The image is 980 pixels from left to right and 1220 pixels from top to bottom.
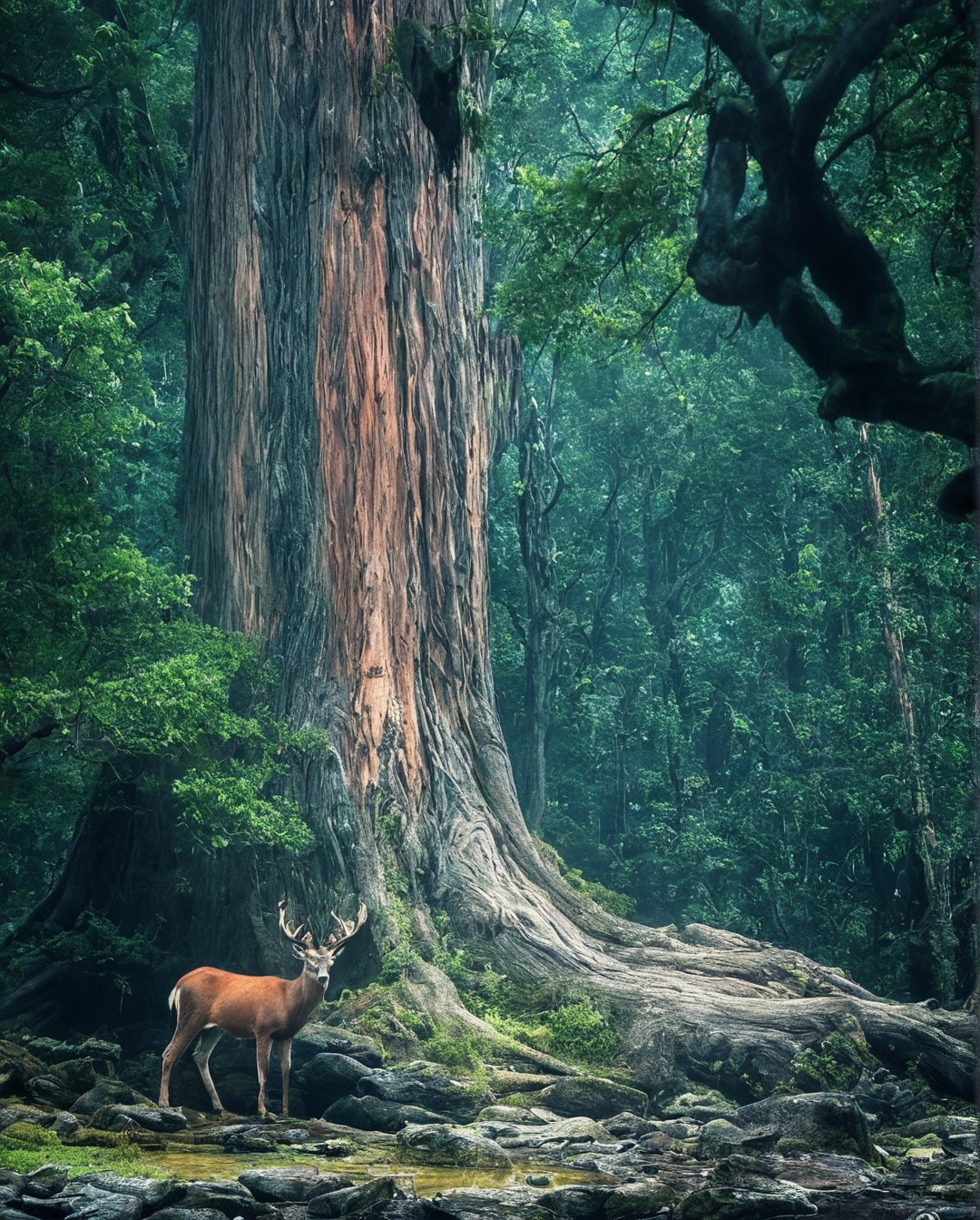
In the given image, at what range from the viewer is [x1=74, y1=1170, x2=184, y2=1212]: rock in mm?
6324

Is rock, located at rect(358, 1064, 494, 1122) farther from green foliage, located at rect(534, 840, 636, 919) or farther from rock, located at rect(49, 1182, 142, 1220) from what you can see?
green foliage, located at rect(534, 840, 636, 919)

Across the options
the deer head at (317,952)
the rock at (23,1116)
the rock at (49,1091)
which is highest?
the deer head at (317,952)

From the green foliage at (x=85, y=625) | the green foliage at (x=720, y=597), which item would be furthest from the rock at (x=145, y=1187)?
the green foliage at (x=720, y=597)

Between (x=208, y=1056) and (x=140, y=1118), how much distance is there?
1.69 m

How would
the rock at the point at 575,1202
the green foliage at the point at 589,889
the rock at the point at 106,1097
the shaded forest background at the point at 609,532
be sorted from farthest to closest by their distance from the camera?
the green foliage at the point at 589,889, the shaded forest background at the point at 609,532, the rock at the point at 106,1097, the rock at the point at 575,1202

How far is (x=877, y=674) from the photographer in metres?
19.5

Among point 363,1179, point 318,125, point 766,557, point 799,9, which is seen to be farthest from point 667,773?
point 363,1179

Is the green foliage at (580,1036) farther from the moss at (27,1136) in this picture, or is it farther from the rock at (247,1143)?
the moss at (27,1136)

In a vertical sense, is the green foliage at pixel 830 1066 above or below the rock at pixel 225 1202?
above

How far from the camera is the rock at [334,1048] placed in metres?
10.5

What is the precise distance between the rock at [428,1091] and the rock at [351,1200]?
→ 3058 mm

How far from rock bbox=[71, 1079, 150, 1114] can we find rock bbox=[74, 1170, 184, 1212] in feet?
6.82

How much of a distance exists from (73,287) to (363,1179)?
23.7ft

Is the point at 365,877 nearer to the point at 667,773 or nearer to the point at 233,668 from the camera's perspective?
the point at 233,668
